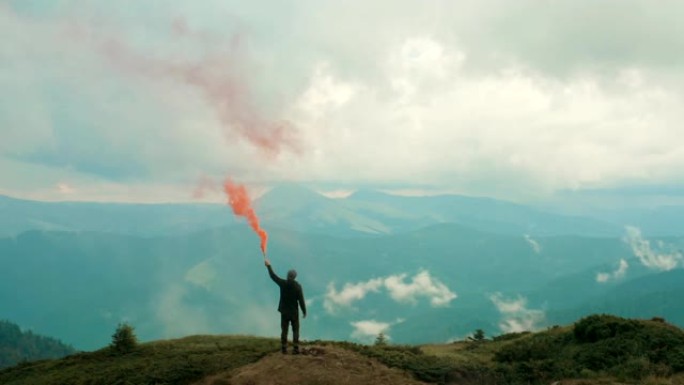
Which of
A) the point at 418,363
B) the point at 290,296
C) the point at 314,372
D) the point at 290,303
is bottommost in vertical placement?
the point at 314,372

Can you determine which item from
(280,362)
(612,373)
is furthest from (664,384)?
(280,362)

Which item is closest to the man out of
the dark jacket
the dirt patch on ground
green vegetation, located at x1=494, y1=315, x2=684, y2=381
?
the dark jacket

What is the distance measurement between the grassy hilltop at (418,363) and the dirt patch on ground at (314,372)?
0.04 m

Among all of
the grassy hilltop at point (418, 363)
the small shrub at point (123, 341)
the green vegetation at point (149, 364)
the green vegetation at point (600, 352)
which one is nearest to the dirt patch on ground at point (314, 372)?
the grassy hilltop at point (418, 363)

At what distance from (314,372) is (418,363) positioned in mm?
4710

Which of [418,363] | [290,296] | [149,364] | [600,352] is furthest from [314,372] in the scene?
[600,352]

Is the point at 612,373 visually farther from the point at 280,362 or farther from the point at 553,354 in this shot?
the point at 280,362

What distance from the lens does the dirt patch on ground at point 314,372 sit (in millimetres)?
20406

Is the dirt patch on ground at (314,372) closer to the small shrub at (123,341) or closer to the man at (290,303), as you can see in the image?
the man at (290,303)

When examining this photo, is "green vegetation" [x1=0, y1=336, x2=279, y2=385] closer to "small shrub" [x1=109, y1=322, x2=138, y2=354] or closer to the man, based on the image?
"small shrub" [x1=109, y1=322, x2=138, y2=354]

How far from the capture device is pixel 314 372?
822 inches

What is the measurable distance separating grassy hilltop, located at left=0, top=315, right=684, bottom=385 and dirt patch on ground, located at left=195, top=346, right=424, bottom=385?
4 cm

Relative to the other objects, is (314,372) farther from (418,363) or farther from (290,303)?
(418,363)

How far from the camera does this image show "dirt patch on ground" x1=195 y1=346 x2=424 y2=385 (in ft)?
66.9
